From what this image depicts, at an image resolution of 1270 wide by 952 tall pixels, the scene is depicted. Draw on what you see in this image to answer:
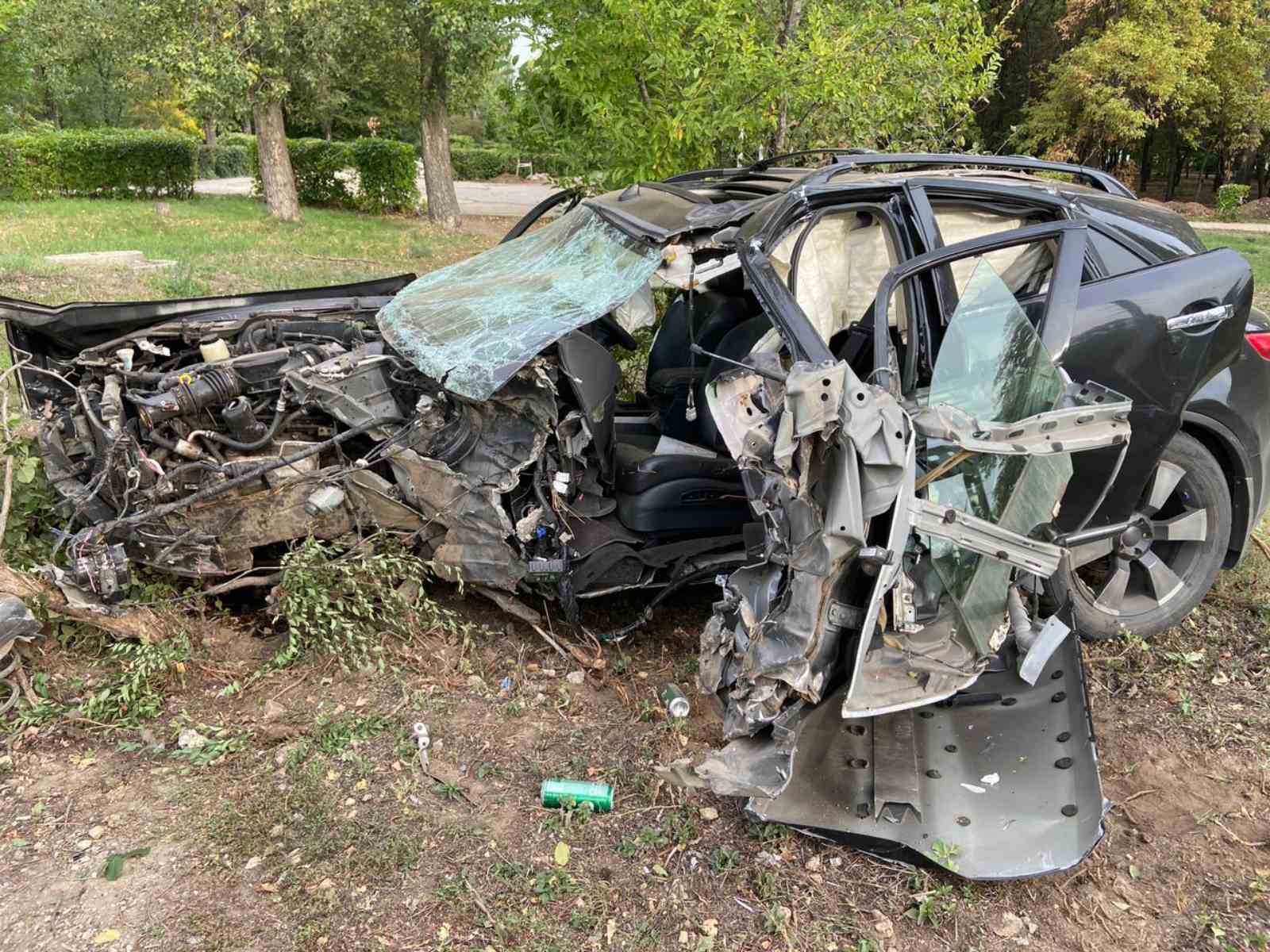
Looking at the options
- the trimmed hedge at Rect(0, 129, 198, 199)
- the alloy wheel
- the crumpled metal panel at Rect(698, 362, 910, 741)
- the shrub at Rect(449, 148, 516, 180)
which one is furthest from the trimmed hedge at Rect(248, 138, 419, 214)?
the crumpled metal panel at Rect(698, 362, 910, 741)

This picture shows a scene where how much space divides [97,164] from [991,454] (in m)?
24.3

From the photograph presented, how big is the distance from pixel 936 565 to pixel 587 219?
236cm

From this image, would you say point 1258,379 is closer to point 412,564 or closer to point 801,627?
point 801,627

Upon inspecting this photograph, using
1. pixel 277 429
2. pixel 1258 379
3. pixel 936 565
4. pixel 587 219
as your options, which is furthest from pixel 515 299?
pixel 1258 379

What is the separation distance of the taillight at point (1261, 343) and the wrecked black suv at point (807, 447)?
0.01 metres

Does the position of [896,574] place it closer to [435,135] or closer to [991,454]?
[991,454]

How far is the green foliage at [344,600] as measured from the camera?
11.6 ft

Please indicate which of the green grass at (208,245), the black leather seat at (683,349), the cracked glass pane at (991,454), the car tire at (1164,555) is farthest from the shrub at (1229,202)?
the cracked glass pane at (991,454)

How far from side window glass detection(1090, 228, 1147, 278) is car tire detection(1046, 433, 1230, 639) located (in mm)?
780

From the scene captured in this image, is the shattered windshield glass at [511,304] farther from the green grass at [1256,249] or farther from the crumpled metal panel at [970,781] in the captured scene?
the green grass at [1256,249]

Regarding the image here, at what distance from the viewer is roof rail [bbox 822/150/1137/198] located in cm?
381

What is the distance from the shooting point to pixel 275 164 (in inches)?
663

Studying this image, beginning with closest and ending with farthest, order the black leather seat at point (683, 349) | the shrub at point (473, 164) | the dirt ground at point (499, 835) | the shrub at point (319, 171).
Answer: the dirt ground at point (499, 835) → the black leather seat at point (683, 349) → the shrub at point (319, 171) → the shrub at point (473, 164)

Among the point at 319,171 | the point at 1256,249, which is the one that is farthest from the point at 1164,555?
the point at 319,171
